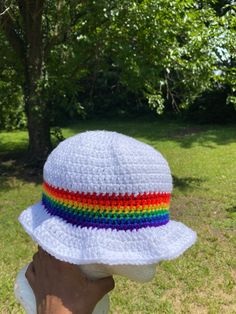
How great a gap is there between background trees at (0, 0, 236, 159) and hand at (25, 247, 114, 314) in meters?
5.47

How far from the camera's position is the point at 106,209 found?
4.56 ft

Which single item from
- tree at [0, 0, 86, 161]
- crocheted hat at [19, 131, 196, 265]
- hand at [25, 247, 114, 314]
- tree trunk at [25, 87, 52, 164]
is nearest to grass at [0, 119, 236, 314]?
tree trunk at [25, 87, 52, 164]

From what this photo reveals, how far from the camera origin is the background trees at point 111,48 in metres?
7.18

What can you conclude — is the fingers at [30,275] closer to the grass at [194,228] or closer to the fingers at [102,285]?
the fingers at [102,285]

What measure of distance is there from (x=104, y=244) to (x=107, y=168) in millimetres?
243

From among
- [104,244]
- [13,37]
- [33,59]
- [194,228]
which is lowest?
[194,228]

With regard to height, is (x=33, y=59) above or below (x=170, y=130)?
above

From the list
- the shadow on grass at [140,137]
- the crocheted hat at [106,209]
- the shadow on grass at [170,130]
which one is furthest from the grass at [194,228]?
the crocheted hat at [106,209]

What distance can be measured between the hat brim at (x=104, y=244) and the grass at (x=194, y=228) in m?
2.54

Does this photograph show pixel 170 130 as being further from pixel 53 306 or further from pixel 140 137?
pixel 53 306

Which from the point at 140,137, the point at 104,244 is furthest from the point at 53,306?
the point at 140,137

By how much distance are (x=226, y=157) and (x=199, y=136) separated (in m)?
3.66

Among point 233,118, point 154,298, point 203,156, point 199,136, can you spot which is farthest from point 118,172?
point 233,118

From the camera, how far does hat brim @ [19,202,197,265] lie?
1330mm
